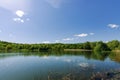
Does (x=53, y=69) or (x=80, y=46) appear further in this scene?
(x=80, y=46)

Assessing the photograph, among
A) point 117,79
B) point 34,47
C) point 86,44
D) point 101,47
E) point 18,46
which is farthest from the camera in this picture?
point 18,46

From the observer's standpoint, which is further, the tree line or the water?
the tree line

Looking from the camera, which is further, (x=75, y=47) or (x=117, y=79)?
(x=75, y=47)

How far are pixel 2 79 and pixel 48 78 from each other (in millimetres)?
5354

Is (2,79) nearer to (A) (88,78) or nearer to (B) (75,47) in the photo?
(A) (88,78)

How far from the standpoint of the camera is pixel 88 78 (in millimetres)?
20984

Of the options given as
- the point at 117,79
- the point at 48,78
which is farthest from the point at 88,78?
the point at 48,78

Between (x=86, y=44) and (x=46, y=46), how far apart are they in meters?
35.3

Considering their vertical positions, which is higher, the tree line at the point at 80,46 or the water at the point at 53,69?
the tree line at the point at 80,46

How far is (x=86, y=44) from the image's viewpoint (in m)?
145

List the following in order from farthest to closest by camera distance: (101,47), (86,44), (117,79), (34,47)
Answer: (34,47) < (86,44) < (101,47) < (117,79)

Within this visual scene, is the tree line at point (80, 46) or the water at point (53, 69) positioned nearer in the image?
the water at point (53, 69)

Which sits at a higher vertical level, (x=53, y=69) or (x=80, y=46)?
(x=80, y=46)

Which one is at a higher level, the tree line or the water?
the tree line
